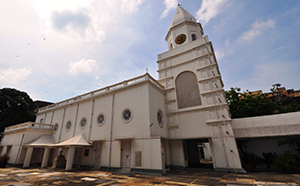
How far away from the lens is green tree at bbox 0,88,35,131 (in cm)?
2780

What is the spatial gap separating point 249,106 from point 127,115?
18887mm

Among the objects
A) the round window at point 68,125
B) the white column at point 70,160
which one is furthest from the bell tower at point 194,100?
the round window at point 68,125

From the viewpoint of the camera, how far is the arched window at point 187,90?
56.1ft

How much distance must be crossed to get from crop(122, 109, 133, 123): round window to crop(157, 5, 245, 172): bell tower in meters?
5.11

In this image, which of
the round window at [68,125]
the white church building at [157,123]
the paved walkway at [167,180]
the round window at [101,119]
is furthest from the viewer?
the round window at [68,125]

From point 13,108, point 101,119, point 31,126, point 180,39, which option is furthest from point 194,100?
point 13,108

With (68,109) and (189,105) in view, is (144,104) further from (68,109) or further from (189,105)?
(68,109)

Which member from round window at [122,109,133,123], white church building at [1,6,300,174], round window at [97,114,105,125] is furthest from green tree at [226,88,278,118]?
round window at [97,114,105,125]

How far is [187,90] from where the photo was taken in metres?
17.8

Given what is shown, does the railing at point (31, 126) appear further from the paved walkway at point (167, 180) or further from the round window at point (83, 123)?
the paved walkway at point (167, 180)

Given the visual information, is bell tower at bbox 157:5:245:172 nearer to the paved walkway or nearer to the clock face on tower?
the clock face on tower

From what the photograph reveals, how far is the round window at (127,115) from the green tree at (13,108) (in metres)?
27.6

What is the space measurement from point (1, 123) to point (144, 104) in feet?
100

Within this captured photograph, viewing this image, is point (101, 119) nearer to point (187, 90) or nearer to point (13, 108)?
point (187, 90)
